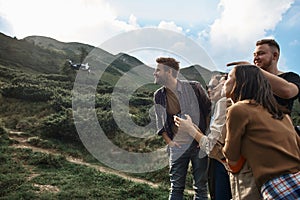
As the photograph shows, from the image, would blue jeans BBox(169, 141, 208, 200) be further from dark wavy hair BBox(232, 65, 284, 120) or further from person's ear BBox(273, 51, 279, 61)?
dark wavy hair BBox(232, 65, 284, 120)

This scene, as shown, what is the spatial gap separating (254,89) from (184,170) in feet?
5.08

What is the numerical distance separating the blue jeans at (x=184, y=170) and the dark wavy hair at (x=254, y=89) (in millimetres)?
1283

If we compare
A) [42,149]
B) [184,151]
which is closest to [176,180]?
[184,151]

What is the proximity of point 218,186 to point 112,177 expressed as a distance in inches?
200

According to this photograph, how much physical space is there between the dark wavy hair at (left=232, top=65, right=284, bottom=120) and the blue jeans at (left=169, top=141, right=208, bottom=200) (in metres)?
1.28

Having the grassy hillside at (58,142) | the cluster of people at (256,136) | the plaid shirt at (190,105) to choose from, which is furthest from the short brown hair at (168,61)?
the cluster of people at (256,136)

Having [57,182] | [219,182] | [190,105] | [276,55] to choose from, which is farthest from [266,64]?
[57,182]

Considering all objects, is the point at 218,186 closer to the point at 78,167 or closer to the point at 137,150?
the point at 78,167

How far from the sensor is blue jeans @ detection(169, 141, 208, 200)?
3.27 m

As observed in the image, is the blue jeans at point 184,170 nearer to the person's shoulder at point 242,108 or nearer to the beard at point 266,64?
the beard at point 266,64

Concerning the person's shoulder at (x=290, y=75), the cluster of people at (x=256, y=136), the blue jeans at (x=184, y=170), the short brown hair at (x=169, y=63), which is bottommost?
the blue jeans at (x=184, y=170)

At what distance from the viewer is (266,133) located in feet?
6.23

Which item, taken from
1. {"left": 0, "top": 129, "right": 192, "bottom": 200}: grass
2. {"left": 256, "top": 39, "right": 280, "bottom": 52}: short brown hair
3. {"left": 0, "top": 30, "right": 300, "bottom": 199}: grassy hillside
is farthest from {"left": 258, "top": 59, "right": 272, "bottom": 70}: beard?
{"left": 0, "top": 129, "right": 192, "bottom": 200}: grass

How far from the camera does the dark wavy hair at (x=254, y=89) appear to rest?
Result: 6.62 ft
